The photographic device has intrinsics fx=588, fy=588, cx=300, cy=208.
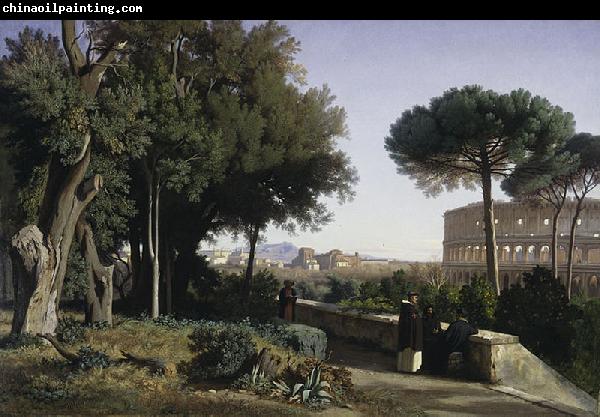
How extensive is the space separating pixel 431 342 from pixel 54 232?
7.45 m

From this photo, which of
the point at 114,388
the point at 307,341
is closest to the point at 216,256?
the point at 307,341

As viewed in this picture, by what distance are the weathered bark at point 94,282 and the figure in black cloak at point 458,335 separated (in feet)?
22.0

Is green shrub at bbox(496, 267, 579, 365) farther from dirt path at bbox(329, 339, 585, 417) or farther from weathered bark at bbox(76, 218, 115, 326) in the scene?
weathered bark at bbox(76, 218, 115, 326)

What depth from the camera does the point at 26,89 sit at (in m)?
9.88

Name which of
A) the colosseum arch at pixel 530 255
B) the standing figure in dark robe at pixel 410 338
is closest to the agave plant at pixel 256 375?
the standing figure in dark robe at pixel 410 338

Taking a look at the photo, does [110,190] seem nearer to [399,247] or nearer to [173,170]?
[173,170]

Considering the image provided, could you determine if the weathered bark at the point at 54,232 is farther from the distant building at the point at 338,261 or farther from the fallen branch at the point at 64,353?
the distant building at the point at 338,261

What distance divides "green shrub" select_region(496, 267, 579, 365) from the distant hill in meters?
5.77

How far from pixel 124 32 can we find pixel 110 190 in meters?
3.15

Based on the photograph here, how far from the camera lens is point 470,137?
583 inches

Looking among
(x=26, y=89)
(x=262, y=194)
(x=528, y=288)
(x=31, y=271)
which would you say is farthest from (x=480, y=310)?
(x=26, y=89)

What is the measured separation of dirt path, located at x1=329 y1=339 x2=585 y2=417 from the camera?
874 cm

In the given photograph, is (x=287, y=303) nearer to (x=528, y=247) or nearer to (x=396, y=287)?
(x=396, y=287)
